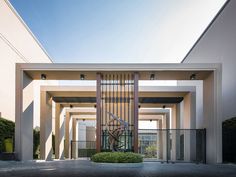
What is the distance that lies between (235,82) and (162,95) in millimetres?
5261

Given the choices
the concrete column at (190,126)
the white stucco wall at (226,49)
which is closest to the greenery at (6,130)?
the concrete column at (190,126)

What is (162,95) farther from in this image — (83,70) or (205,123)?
(83,70)

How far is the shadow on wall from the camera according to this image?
17.0m

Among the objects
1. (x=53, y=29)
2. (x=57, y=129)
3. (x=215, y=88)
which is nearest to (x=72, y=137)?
(x=57, y=129)

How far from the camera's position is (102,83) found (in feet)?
57.1

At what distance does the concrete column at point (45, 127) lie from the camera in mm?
21219

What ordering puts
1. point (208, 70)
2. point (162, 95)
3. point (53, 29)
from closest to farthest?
point (208, 70) → point (53, 29) → point (162, 95)

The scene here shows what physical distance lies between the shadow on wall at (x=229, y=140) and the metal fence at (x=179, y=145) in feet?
3.37

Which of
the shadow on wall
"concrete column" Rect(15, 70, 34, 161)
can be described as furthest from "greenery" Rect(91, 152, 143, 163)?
the shadow on wall

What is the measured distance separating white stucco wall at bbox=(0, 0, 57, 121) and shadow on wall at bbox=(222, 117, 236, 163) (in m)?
11.8

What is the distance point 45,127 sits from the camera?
70.4ft

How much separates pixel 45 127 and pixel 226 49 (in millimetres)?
11200

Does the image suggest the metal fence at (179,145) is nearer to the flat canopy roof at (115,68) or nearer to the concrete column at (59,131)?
the flat canopy roof at (115,68)

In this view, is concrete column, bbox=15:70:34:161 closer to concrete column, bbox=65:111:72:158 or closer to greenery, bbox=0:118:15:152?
greenery, bbox=0:118:15:152
